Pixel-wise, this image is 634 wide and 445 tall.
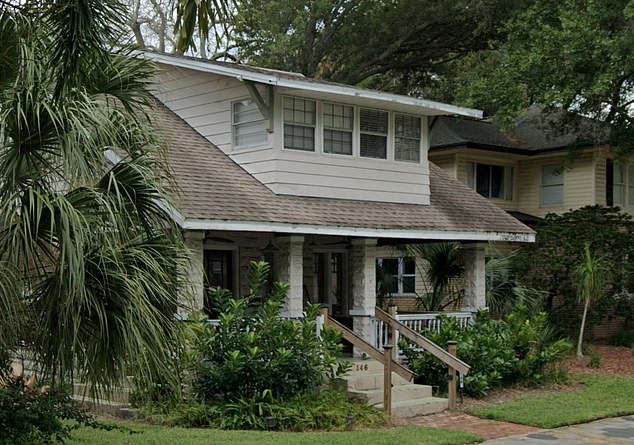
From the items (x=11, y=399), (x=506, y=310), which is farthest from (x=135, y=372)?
(x=506, y=310)

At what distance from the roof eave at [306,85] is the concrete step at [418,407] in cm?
600

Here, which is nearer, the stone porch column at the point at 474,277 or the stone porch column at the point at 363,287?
the stone porch column at the point at 363,287

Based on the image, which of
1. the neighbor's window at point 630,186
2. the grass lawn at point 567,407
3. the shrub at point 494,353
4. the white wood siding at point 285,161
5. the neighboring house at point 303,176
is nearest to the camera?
the grass lawn at point 567,407

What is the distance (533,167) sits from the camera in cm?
2833

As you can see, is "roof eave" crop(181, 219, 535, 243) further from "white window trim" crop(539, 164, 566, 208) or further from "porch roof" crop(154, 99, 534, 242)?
"white window trim" crop(539, 164, 566, 208)

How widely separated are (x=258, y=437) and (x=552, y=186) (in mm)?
18901

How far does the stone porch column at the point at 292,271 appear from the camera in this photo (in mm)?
15648

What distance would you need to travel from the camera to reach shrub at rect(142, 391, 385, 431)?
1224cm

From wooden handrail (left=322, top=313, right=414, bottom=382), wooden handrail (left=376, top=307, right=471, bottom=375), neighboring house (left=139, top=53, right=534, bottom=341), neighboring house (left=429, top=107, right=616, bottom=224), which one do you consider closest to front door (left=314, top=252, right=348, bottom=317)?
neighboring house (left=139, top=53, right=534, bottom=341)

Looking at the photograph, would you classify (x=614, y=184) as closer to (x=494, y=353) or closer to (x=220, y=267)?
(x=494, y=353)

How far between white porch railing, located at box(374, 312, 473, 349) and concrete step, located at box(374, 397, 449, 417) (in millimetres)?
2769

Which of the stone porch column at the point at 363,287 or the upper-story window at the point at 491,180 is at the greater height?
the upper-story window at the point at 491,180

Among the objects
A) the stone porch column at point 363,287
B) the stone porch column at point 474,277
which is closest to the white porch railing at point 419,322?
the stone porch column at point 363,287

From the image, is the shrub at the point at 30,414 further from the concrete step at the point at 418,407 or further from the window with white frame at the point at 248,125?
the window with white frame at the point at 248,125
